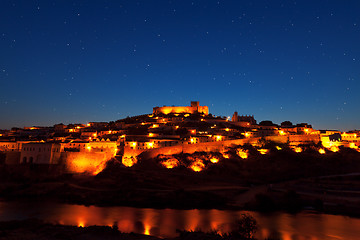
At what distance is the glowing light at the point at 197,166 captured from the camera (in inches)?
1448

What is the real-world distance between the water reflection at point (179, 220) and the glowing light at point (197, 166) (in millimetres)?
10824

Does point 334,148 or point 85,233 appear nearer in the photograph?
point 85,233

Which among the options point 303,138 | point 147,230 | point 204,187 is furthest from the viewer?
point 303,138

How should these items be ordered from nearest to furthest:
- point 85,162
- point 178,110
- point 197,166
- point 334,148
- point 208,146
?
1. point 85,162
2. point 197,166
3. point 208,146
4. point 334,148
5. point 178,110

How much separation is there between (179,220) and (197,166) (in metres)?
14.4

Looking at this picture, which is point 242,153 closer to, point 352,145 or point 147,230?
point 352,145

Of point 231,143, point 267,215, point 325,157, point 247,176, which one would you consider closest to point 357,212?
point 267,215

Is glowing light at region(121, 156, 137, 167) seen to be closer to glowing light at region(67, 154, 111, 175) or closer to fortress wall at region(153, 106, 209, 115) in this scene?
glowing light at region(67, 154, 111, 175)

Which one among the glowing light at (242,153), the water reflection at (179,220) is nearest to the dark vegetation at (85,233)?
the water reflection at (179,220)

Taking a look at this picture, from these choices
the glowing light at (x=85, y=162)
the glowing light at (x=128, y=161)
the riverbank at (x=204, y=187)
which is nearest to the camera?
the riverbank at (x=204, y=187)

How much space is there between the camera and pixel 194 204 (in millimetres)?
27328

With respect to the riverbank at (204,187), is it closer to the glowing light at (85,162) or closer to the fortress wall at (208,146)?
the glowing light at (85,162)

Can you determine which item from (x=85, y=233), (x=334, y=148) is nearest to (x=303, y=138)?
(x=334, y=148)

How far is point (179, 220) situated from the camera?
2327 cm
